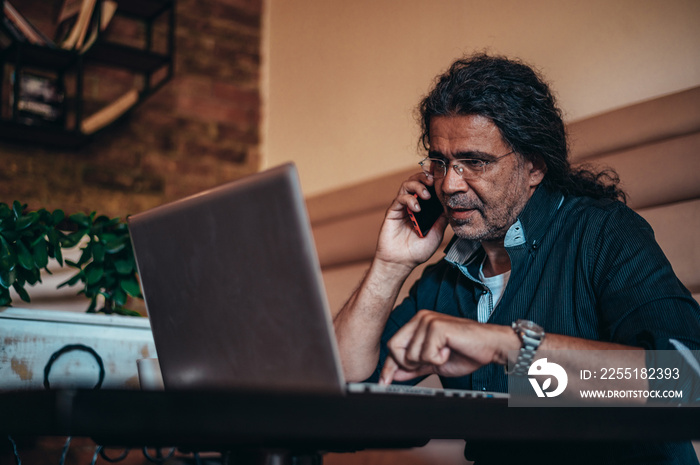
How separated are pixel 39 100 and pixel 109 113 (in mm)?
266

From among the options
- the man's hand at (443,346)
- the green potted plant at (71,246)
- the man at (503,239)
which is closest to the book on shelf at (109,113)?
the green potted plant at (71,246)

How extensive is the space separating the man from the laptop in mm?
441

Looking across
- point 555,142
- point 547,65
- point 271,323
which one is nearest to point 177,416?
point 271,323

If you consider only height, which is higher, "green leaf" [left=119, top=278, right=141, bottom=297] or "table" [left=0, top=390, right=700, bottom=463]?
"table" [left=0, top=390, right=700, bottom=463]

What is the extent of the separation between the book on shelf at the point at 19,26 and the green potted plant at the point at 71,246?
1.17m

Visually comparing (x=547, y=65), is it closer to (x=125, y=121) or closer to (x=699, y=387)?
(x=699, y=387)

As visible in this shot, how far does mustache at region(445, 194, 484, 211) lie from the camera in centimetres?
135

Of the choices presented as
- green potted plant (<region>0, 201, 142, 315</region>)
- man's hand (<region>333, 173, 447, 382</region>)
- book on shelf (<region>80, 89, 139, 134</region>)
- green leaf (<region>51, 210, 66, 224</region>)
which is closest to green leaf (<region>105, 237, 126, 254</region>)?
green potted plant (<region>0, 201, 142, 315</region>)

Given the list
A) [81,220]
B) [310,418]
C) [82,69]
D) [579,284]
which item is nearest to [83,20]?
[82,69]

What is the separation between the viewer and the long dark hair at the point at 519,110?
1.37 metres

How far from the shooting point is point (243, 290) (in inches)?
27.2

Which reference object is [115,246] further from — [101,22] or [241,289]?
[101,22]

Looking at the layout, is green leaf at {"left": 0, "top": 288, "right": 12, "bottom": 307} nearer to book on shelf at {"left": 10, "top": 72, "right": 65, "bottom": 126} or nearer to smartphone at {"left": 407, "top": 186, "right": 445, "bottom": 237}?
smartphone at {"left": 407, "top": 186, "right": 445, "bottom": 237}

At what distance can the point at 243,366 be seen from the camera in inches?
27.8
